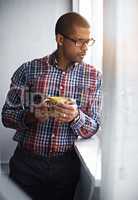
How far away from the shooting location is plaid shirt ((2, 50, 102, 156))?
1.19 meters

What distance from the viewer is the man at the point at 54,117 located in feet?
3.90

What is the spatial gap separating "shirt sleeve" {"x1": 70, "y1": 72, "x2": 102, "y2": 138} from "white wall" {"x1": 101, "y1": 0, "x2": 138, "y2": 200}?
0.29 m

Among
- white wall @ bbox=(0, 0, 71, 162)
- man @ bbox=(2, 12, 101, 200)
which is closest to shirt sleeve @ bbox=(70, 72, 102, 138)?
man @ bbox=(2, 12, 101, 200)

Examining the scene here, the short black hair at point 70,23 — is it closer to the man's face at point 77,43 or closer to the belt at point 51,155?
the man's face at point 77,43

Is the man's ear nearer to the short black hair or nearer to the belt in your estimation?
the short black hair

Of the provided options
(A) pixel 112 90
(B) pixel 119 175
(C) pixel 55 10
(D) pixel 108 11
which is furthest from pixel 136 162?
(C) pixel 55 10

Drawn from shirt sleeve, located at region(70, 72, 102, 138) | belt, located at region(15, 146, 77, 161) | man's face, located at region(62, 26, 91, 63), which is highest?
man's face, located at region(62, 26, 91, 63)

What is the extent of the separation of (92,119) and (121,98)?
Result: 41 cm

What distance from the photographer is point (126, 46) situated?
A: 0.76 metres

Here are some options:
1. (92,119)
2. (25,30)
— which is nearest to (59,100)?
(92,119)

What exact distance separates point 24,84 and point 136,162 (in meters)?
0.59

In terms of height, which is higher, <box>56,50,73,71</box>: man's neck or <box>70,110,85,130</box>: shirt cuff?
<box>56,50,73,71</box>: man's neck

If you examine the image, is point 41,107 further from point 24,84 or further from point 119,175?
point 119,175

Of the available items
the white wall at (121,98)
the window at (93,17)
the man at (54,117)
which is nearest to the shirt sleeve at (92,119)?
the man at (54,117)
